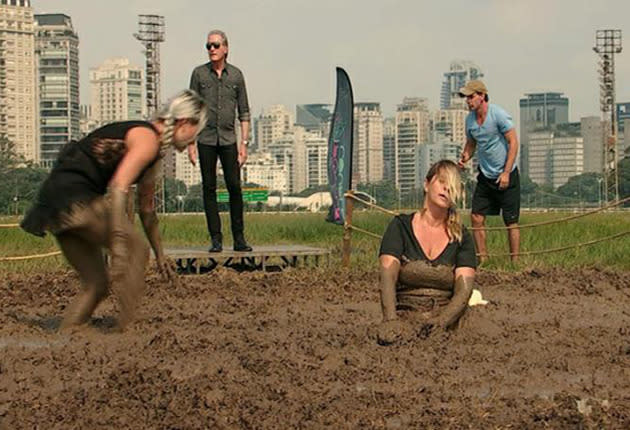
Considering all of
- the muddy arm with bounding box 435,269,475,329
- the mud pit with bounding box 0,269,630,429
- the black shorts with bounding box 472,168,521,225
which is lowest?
the mud pit with bounding box 0,269,630,429

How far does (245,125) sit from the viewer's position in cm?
1052

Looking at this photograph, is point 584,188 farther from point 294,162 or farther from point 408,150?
point 294,162

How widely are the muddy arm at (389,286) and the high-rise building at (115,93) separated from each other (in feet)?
573

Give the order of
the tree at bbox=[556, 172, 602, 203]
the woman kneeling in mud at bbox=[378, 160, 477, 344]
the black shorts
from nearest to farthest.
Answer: the woman kneeling in mud at bbox=[378, 160, 477, 344], the black shorts, the tree at bbox=[556, 172, 602, 203]

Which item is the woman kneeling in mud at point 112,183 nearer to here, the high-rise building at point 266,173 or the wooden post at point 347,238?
the wooden post at point 347,238

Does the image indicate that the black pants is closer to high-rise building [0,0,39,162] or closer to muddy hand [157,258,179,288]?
muddy hand [157,258,179,288]

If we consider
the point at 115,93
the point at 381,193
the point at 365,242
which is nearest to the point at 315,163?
the point at 115,93

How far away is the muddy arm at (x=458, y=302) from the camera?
19.2ft

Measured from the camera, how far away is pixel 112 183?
5.79 m

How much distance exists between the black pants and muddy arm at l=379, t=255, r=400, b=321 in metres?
4.56

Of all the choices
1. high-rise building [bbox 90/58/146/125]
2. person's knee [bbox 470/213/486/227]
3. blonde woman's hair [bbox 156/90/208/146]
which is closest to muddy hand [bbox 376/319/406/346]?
blonde woman's hair [bbox 156/90/208/146]

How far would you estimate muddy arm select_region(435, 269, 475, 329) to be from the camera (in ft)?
19.2

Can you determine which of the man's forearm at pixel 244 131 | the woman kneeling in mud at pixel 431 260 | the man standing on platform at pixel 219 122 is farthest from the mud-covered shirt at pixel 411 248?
the man's forearm at pixel 244 131

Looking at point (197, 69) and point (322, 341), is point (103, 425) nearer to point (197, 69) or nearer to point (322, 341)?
point (322, 341)
